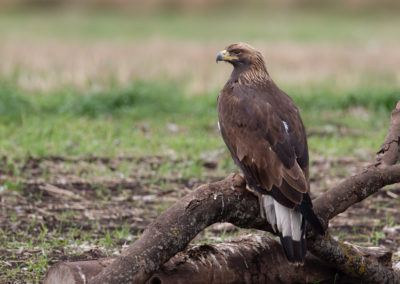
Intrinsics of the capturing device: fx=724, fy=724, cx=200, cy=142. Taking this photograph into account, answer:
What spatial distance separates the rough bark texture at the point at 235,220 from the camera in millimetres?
4039

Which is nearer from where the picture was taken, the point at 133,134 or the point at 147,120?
the point at 133,134

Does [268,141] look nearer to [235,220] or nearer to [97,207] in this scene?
[235,220]

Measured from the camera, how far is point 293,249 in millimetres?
4234

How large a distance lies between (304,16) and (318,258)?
32.2 m

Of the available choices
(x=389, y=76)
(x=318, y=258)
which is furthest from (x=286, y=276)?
(x=389, y=76)

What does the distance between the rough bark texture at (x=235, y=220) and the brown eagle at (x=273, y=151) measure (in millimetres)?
150

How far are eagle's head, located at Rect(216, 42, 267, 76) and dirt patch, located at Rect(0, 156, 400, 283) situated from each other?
149 cm

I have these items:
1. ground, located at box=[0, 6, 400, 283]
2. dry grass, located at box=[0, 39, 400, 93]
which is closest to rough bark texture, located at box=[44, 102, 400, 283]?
ground, located at box=[0, 6, 400, 283]

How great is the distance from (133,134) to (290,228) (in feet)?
17.8

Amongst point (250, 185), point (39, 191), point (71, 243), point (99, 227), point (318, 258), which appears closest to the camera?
point (250, 185)

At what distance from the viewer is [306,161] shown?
15.3 feet

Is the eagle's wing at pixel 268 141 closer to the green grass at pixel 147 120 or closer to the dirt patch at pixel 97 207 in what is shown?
the dirt patch at pixel 97 207

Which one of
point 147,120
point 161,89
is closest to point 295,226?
point 147,120

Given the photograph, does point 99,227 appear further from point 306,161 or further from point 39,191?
point 306,161
